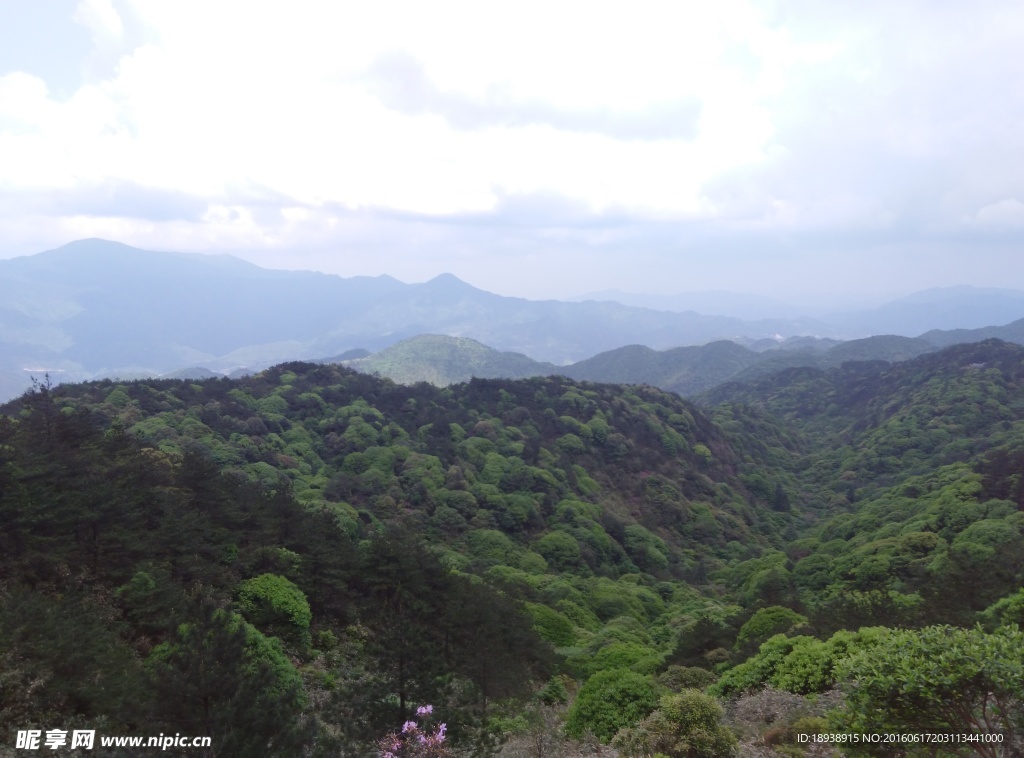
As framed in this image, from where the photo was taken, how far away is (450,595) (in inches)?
759

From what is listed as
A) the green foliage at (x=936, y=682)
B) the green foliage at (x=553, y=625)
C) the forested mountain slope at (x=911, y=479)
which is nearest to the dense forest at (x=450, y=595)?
the green foliage at (x=936, y=682)

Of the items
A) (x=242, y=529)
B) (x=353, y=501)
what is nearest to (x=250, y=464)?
(x=353, y=501)

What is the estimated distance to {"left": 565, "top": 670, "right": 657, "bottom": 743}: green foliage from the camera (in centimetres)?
1407

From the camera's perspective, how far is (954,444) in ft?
215

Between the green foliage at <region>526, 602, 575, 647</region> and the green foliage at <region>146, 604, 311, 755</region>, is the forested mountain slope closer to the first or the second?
the green foliage at <region>526, 602, 575, 647</region>

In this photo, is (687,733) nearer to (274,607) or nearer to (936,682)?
(936,682)

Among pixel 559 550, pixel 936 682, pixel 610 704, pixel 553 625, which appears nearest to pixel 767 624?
pixel 610 704

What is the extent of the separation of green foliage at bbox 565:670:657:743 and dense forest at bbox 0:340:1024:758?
6 cm

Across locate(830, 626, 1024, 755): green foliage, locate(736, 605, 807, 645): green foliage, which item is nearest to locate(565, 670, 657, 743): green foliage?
locate(736, 605, 807, 645): green foliage

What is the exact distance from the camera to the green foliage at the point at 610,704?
1407 centimetres

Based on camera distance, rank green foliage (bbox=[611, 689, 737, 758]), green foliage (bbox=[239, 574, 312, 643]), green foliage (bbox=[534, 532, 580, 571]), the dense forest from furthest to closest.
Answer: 1. green foliage (bbox=[534, 532, 580, 571])
2. green foliage (bbox=[239, 574, 312, 643])
3. green foliage (bbox=[611, 689, 737, 758])
4. the dense forest

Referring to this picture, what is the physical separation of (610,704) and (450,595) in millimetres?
6684

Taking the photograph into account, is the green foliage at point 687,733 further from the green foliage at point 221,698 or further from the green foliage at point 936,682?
the green foliage at point 221,698

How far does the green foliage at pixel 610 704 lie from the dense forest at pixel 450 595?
6 cm
